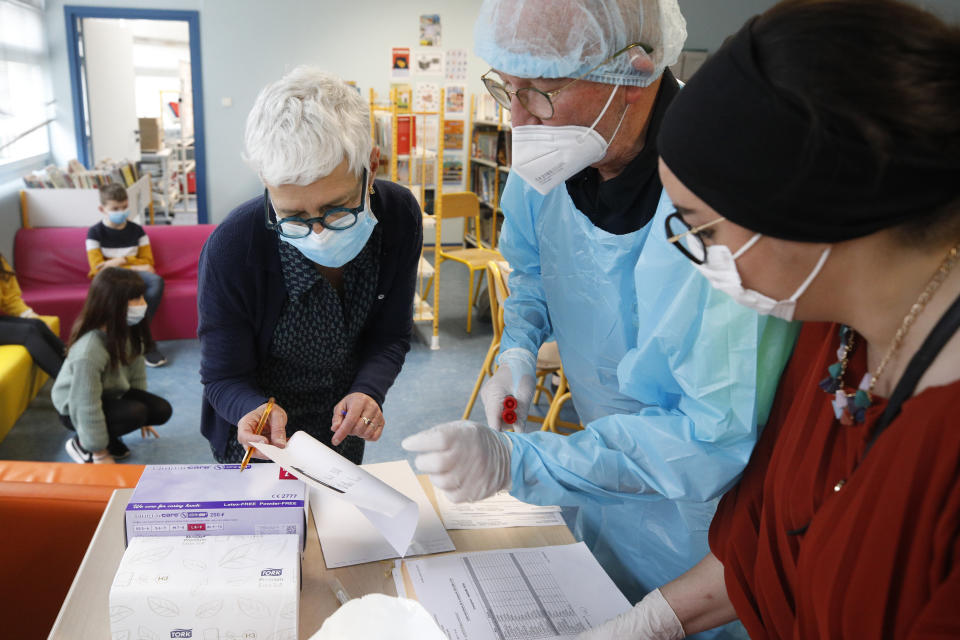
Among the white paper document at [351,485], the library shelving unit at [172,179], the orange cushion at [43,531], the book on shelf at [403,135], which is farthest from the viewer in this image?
the library shelving unit at [172,179]

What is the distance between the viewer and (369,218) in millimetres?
1337

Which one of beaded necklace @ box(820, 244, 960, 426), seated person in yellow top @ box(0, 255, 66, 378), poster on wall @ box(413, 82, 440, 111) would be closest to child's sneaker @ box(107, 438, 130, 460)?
seated person in yellow top @ box(0, 255, 66, 378)

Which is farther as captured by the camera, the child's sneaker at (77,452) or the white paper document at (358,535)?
the child's sneaker at (77,452)

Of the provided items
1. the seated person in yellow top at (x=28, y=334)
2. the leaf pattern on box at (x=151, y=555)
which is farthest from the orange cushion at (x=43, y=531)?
the seated person in yellow top at (x=28, y=334)

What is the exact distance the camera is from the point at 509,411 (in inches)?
52.6

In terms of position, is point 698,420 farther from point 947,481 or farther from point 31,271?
point 31,271

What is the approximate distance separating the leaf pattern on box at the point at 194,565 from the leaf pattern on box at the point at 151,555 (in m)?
0.04

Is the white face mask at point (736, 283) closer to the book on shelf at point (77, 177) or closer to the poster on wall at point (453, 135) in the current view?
the book on shelf at point (77, 177)

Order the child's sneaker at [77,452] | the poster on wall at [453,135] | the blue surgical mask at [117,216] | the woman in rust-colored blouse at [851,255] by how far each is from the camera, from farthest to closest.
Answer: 1. the poster on wall at [453,135]
2. the blue surgical mask at [117,216]
3. the child's sneaker at [77,452]
4. the woman in rust-colored blouse at [851,255]

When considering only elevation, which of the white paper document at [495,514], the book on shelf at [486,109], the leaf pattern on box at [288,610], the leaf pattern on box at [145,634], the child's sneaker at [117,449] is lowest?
the child's sneaker at [117,449]

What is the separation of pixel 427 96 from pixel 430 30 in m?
0.64

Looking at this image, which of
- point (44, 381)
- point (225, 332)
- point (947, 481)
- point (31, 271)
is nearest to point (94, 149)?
point (31, 271)

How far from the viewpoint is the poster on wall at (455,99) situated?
7215 millimetres

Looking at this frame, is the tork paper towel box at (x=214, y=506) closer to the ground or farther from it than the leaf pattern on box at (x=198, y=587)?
farther from it
